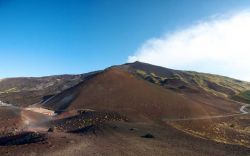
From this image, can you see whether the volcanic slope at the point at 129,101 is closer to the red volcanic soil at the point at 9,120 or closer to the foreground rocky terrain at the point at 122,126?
the foreground rocky terrain at the point at 122,126

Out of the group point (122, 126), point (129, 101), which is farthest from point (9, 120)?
point (129, 101)

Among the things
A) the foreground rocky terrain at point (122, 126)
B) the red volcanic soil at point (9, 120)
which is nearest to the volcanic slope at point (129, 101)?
the foreground rocky terrain at point (122, 126)

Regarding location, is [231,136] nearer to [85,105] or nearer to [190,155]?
[190,155]

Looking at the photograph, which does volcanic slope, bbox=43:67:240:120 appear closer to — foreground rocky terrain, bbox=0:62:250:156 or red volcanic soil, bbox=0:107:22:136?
foreground rocky terrain, bbox=0:62:250:156

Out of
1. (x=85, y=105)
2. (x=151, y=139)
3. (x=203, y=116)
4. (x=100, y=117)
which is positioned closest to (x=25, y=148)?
(x=151, y=139)

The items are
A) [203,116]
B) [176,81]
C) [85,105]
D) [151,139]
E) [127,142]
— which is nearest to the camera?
[127,142]

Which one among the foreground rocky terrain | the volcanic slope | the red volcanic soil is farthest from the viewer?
the volcanic slope

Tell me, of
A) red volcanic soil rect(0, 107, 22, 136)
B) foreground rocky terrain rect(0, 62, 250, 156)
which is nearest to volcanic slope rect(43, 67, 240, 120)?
foreground rocky terrain rect(0, 62, 250, 156)

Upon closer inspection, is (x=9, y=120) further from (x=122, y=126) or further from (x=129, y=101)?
(x=129, y=101)
